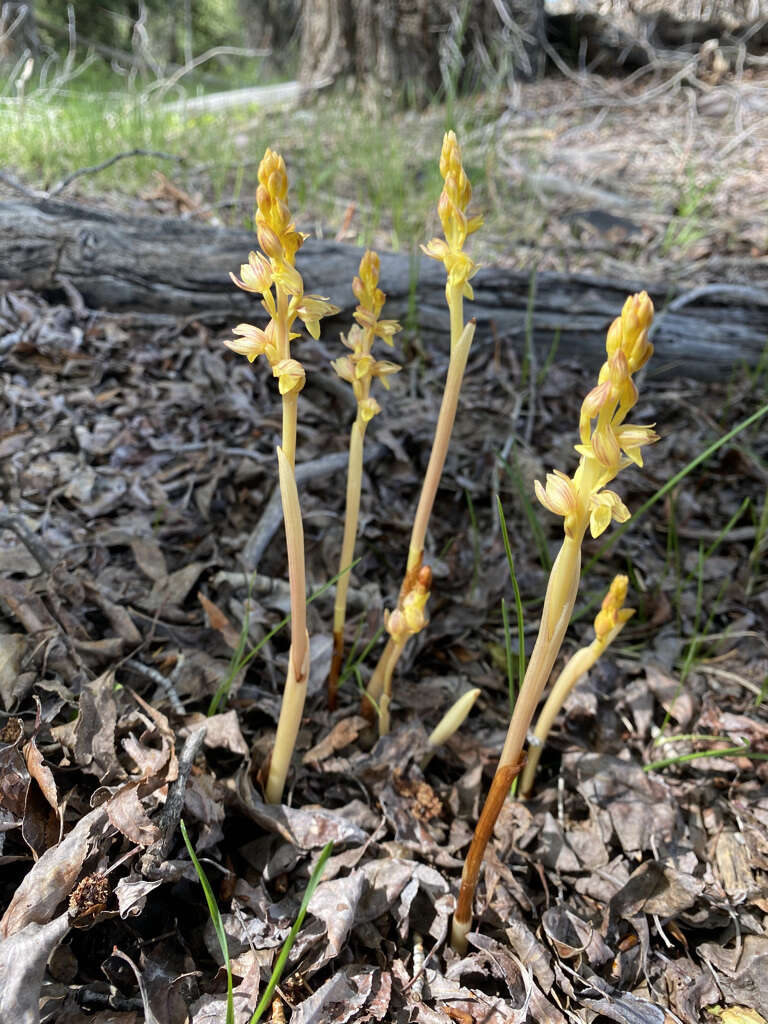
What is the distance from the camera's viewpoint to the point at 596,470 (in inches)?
35.4

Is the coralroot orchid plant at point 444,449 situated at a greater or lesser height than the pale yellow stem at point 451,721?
greater

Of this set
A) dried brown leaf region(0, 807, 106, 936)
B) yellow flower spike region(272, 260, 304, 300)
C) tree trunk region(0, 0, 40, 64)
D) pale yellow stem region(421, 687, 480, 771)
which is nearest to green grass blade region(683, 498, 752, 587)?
pale yellow stem region(421, 687, 480, 771)

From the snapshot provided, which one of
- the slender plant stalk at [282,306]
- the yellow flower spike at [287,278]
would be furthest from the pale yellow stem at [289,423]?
the yellow flower spike at [287,278]

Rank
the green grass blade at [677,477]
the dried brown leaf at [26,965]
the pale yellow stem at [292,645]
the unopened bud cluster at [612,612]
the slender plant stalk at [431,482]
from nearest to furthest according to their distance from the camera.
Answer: the dried brown leaf at [26,965] < the pale yellow stem at [292,645] < the slender plant stalk at [431,482] < the unopened bud cluster at [612,612] < the green grass blade at [677,477]

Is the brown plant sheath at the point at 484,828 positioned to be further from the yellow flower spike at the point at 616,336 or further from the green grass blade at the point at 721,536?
the green grass blade at the point at 721,536

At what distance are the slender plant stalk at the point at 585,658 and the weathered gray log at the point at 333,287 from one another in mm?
1730

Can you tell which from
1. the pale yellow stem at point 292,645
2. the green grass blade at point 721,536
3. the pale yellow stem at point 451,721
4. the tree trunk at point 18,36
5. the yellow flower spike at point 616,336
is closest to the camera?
the yellow flower spike at point 616,336

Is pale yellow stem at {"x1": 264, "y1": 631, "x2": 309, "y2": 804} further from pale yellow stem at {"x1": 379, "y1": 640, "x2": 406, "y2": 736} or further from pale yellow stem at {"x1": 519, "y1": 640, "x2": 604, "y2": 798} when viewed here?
pale yellow stem at {"x1": 519, "y1": 640, "x2": 604, "y2": 798}

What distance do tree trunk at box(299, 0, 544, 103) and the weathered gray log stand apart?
389 centimetres

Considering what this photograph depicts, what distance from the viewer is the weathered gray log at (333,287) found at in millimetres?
2766

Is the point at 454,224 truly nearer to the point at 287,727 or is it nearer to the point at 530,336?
the point at 287,727

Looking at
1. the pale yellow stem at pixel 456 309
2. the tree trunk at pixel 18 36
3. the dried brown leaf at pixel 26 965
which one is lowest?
the dried brown leaf at pixel 26 965

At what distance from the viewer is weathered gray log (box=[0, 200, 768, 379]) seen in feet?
9.07

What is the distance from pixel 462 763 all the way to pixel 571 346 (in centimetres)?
202
